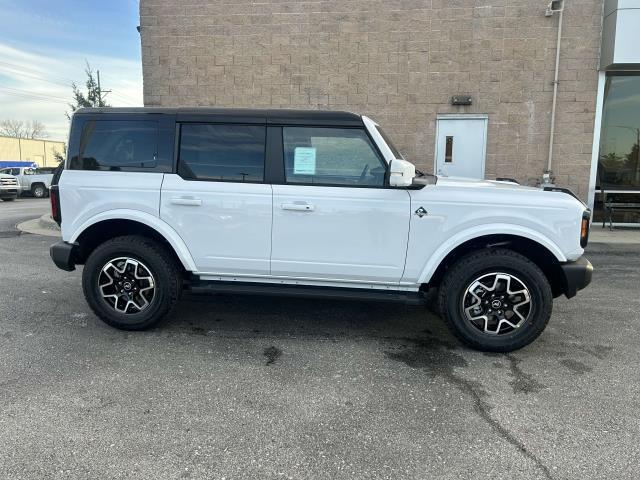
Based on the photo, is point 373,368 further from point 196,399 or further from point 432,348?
point 196,399

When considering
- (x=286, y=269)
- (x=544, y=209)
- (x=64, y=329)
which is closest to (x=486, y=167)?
(x=544, y=209)

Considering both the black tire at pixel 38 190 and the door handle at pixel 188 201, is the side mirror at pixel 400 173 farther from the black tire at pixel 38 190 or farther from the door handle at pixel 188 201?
the black tire at pixel 38 190

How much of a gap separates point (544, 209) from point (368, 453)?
2395 mm

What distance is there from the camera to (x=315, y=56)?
10.5 m

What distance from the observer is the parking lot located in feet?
8.01

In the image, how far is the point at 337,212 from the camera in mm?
3846

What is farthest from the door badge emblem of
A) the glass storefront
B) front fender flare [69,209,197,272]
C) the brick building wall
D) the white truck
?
the white truck

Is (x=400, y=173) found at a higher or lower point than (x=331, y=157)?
lower

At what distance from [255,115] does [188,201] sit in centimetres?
95

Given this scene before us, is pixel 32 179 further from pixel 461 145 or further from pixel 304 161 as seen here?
pixel 304 161

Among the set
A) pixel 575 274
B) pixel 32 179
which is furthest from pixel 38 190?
pixel 575 274

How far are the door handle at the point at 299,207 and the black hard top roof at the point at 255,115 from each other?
2.39 ft

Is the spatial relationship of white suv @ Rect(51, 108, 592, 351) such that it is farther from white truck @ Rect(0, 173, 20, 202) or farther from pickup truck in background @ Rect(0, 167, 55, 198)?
pickup truck in background @ Rect(0, 167, 55, 198)

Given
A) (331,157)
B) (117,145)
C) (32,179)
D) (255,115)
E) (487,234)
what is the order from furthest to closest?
(32,179)
(117,145)
(255,115)
(331,157)
(487,234)
